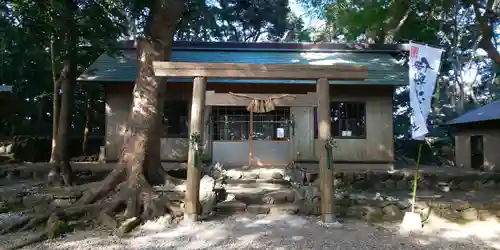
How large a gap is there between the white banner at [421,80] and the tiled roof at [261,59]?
5.06 meters

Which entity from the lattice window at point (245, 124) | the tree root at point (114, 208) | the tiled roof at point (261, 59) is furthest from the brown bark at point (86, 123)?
the tree root at point (114, 208)

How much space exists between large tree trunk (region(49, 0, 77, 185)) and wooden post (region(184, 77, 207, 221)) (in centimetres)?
502

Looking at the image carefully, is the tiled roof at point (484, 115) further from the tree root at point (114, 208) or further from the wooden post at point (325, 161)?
the tree root at point (114, 208)

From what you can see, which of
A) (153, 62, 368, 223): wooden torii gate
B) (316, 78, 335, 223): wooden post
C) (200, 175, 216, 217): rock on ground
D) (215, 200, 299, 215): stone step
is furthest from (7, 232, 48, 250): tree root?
(316, 78, 335, 223): wooden post

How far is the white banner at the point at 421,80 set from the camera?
267 inches

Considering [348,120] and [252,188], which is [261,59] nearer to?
[348,120]

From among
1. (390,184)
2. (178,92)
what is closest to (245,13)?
(178,92)

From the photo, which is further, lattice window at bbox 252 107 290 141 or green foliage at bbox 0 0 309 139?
lattice window at bbox 252 107 290 141

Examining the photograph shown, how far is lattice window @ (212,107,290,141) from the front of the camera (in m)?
12.8

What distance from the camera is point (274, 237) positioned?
18.9ft

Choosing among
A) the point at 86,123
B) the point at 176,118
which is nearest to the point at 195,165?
the point at 176,118

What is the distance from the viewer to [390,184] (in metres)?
10.6

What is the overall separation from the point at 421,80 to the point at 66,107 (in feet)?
31.1

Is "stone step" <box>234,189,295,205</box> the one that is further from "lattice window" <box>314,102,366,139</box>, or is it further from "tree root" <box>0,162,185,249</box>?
"lattice window" <box>314,102,366,139</box>
